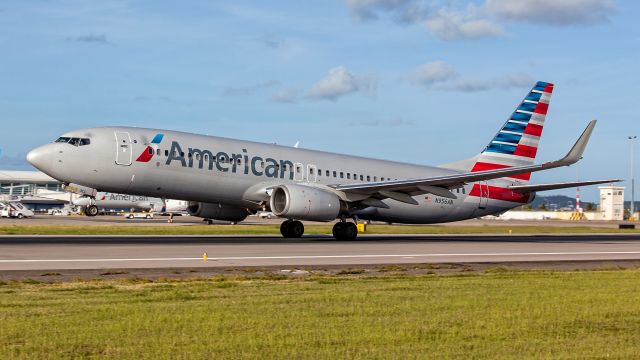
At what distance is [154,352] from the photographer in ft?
29.0

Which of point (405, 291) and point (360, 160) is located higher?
point (360, 160)

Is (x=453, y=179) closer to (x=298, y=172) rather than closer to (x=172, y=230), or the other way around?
(x=298, y=172)

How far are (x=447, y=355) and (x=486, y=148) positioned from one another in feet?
129

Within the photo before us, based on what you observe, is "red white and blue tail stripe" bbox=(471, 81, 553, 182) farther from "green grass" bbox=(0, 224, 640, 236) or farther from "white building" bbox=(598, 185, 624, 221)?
"white building" bbox=(598, 185, 624, 221)

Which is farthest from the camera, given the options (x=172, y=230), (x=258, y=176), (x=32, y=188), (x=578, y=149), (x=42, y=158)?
(x=32, y=188)

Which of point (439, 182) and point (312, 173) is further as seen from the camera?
point (312, 173)

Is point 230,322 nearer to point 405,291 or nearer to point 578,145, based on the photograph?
point 405,291

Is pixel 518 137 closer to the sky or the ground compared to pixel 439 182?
closer to the sky

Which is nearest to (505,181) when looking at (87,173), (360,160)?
(360,160)

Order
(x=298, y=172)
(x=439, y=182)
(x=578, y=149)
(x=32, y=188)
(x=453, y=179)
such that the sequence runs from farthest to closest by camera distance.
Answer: (x=32, y=188) → (x=298, y=172) → (x=439, y=182) → (x=453, y=179) → (x=578, y=149)

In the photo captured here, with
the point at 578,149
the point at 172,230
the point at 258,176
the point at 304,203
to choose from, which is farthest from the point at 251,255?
the point at 172,230

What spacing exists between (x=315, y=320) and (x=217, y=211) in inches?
1145

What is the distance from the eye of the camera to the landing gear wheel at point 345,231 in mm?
38312

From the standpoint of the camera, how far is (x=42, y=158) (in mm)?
34156
